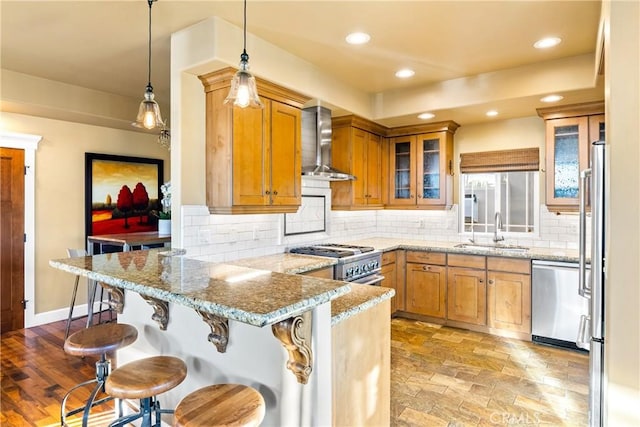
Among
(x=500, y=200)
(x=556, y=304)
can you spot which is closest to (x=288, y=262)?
(x=556, y=304)

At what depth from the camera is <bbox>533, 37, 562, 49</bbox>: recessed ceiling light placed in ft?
9.74

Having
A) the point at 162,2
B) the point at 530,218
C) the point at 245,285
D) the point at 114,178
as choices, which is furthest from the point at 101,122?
the point at 530,218

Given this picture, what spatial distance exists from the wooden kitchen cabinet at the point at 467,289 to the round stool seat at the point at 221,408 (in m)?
3.22

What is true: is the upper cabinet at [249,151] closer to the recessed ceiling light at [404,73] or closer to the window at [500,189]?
the recessed ceiling light at [404,73]

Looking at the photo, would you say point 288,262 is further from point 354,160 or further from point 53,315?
point 53,315

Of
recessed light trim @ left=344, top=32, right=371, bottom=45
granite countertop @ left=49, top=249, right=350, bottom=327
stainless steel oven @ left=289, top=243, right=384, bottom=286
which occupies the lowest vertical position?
stainless steel oven @ left=289, top=243, right=384, bottom=286

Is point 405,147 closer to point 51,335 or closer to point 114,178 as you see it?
point 114,178

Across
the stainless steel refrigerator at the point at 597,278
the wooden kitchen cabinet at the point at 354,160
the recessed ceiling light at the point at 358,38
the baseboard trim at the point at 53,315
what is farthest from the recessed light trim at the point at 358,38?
the baseboard trim at the point at 53,315

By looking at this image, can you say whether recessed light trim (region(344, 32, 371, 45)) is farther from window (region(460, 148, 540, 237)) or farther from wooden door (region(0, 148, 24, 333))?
wooden door (region(0, 148, 24, 333))

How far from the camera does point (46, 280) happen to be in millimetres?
4500

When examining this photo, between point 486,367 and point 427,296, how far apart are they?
123 cm

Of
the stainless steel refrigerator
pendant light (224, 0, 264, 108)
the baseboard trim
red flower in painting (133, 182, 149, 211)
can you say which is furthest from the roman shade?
the baseboard trim

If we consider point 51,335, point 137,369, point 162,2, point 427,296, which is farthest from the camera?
point 427,296

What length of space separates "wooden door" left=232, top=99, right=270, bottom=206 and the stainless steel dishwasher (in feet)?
9.14
